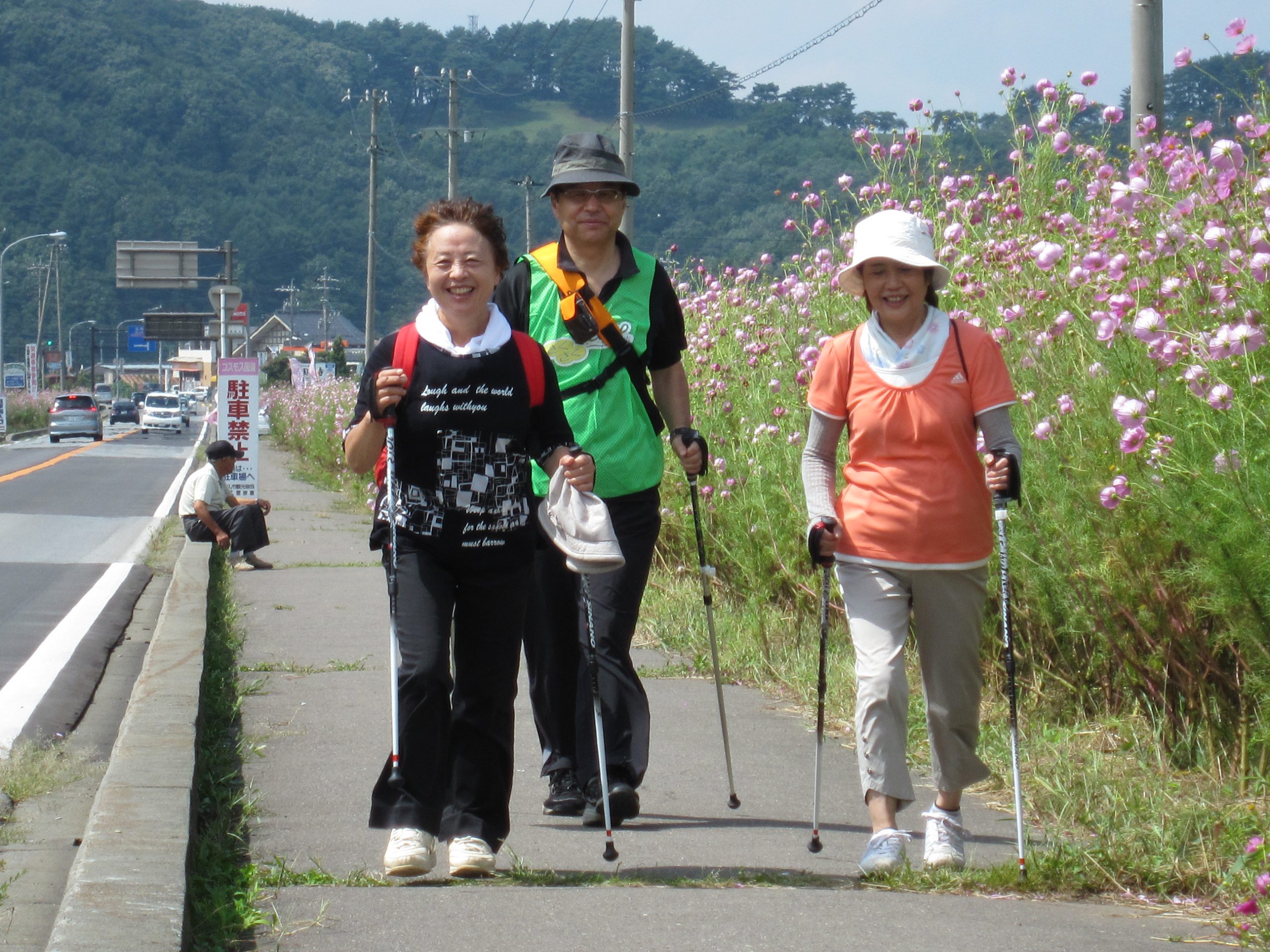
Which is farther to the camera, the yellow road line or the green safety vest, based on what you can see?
the yellow road line

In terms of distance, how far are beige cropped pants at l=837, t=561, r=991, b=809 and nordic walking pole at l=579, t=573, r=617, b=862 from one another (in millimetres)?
696

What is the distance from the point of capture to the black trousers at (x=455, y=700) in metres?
4.19

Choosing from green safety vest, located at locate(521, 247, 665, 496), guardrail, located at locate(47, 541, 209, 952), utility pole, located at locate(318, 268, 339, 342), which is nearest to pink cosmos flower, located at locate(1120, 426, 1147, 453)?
green safety vest, located at locate(521, 247, 665, 496)

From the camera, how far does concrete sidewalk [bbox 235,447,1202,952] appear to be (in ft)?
12.3

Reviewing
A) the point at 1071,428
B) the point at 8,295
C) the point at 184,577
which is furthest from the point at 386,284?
the point at 1071,428

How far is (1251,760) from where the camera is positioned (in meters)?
5.13

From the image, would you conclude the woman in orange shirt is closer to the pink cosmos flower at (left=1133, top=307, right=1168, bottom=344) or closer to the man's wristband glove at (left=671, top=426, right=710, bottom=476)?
the pink cosmos flower at (left=1133, top=307, right=1168, bottom=344)

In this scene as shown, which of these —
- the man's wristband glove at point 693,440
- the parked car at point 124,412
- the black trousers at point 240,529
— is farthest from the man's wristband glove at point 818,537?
the parked car at point 124,412

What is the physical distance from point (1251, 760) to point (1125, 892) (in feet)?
4.01

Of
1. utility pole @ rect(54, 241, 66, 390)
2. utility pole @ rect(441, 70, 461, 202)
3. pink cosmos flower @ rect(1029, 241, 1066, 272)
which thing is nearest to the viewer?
pink cosmos flower @ rect(1029, 241, 1066, 272)

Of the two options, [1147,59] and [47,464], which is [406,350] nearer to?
[1147,59]

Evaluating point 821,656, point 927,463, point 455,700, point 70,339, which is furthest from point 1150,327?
point 70,339

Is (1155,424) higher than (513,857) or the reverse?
higher

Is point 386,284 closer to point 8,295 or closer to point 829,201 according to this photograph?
point 8,295
